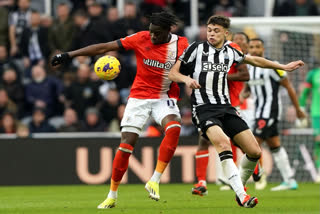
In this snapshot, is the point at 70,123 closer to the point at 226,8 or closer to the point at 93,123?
the point at 93,123

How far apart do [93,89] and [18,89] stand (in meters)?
1.55

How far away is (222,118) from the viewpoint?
883 centimetres

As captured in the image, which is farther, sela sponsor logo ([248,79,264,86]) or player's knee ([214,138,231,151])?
sela sponsor logo ([248,79,264,86])

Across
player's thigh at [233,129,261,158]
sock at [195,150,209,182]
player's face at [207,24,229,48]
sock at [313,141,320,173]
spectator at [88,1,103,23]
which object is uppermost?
player's face at [207,24,229,48]

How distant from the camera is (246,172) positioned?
9508 millimetres

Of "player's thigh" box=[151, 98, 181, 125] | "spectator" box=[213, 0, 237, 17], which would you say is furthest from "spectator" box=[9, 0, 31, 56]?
"player's thigh" box=[151, 98, 181, 125]

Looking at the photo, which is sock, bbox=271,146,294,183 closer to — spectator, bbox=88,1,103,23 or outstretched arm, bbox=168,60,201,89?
outstretched arm, bbox=168,60,201,89

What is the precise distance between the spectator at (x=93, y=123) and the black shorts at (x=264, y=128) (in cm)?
419

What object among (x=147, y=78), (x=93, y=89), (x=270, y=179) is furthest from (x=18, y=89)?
Result: (x=147, y=78)

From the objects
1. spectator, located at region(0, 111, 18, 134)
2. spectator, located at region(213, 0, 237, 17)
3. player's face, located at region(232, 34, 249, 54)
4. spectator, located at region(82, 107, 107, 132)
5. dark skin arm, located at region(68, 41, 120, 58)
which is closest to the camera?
dark skin arm, located at region(68, 41, 120, 58)

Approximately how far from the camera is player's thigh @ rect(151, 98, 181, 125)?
945cm

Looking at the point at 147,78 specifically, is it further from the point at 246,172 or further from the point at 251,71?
the point at 251,71

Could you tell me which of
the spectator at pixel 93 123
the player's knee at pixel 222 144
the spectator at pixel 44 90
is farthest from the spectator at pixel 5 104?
the player's knee at pixel 222 144

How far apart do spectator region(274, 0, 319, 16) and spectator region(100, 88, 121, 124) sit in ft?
13.4
